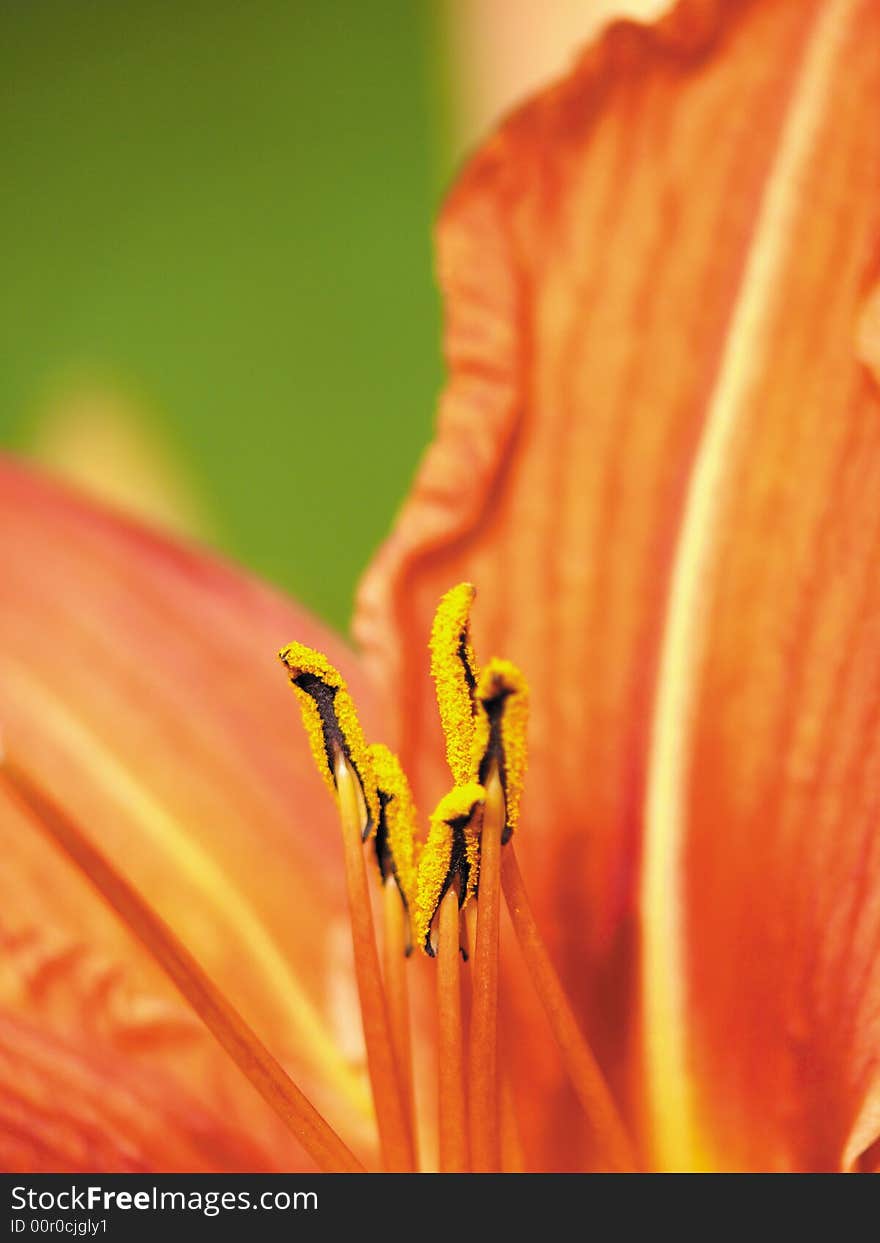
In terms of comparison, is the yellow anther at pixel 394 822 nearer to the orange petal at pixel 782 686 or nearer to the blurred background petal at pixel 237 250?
the orange petal at pixel 782 686

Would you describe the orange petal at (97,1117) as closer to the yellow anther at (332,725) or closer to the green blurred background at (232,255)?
the yellow anther at (332,725)

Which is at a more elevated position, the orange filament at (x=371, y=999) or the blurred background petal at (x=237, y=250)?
the blurred background petal at (x=237, y=250)

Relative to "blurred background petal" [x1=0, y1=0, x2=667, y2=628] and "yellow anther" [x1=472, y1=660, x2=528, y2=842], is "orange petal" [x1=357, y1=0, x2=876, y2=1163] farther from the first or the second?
"blurred background petal" [x1=0, y1=0, x2=667, y2=628]

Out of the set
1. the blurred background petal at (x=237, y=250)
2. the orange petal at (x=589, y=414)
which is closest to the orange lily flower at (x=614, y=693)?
the orange petal at (x=589, y=414)

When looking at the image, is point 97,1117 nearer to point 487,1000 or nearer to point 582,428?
point 487,1000

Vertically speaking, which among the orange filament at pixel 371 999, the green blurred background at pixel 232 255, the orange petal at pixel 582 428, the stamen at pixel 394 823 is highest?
the green blurred background at pixel 232 255

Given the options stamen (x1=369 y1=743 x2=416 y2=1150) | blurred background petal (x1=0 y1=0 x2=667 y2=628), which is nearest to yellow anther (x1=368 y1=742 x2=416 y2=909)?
stamen (x1=369 y1=743 x2=416 y2=1150)

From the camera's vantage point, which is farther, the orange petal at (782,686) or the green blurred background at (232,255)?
the green blurred background at (232,255)
